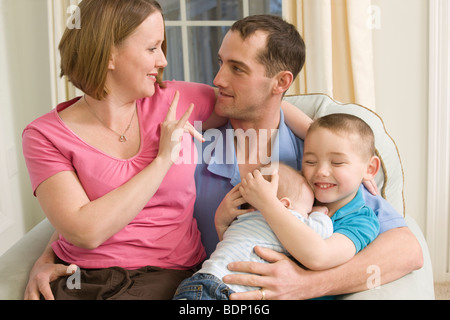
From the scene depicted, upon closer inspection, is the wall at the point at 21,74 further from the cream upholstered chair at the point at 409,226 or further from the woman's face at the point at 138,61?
the woman's face at the point at 138,61

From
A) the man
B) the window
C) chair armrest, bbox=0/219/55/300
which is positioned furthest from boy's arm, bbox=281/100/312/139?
the window

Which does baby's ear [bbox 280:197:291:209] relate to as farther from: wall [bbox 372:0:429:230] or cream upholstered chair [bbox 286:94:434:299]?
wall [bbox 372:0:429:230]

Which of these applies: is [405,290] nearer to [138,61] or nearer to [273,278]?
[273,278]

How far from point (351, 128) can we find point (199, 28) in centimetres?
164

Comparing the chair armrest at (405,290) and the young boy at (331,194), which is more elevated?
the young boy at (331,194)

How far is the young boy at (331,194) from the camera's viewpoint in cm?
125

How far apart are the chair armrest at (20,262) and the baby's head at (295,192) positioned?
757 millimetres

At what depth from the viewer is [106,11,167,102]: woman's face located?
4.49 feet

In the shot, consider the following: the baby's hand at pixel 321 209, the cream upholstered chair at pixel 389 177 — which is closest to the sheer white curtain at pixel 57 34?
the cream upholstered chair at pixel 389 177

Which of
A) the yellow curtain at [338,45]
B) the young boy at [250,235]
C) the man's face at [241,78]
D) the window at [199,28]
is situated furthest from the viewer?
the window at [199,28]

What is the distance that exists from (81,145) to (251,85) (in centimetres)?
57

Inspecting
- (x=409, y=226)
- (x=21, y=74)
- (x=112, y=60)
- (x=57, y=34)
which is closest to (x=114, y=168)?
(x=112, y=60)

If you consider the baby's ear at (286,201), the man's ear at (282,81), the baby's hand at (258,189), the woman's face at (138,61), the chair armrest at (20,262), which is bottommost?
the chair armrest at (20,262)

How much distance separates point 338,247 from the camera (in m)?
1.26
